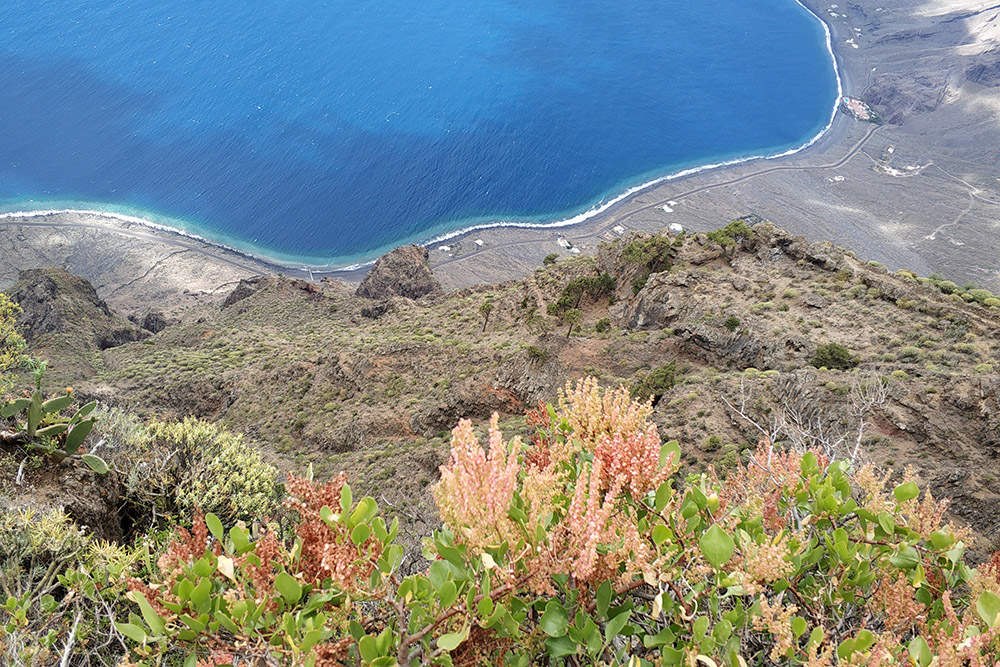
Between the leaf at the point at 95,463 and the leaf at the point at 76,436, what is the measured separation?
41 cm

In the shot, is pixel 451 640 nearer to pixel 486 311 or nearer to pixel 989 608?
pixel 989 608

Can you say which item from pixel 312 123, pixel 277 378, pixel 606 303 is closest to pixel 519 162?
pixel 312 123

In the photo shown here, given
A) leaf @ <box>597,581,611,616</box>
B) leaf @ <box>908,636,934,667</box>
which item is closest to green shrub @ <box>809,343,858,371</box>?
leaf @ <box>908,636,934,667</box>

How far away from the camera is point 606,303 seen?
84.9ft

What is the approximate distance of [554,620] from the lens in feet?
8.54

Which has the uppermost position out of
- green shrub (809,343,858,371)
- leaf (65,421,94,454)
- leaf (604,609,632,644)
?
leaf (604,609,632,644)

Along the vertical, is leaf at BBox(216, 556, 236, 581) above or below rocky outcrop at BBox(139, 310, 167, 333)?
above

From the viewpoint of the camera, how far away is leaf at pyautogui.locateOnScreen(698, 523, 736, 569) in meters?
2.64

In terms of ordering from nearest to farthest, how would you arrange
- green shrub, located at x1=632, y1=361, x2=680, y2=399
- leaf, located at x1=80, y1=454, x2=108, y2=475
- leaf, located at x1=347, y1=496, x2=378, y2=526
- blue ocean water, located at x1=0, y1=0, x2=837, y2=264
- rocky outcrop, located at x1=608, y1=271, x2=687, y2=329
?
leaf, located at x1=347, y1=496, x2=378, y2=526
leaf, located at x1=80, y1=454, x2=108, y2=475
green shrub, located at x1=632, y1=361, x2=680, y2=399
rocky outcrop, located at x1=608, y1=271, x2=687, y2=329
blue ocean water, located at x1=0, y1=0, x2=837, y2=264

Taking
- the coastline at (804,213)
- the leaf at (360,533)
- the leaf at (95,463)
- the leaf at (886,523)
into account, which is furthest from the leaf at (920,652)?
the coastline at (804,213)

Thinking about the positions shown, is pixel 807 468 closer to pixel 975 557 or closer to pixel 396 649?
pixel 396 649

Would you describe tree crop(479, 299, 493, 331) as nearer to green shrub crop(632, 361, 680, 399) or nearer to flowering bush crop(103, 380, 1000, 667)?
green shrub crop(632, 361, 680, 399)

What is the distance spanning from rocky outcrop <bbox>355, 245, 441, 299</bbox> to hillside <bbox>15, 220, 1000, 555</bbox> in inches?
165

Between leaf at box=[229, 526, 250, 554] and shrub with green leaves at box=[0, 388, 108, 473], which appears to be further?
shrub with green leaves at box=[0, 388, 108, 473]
